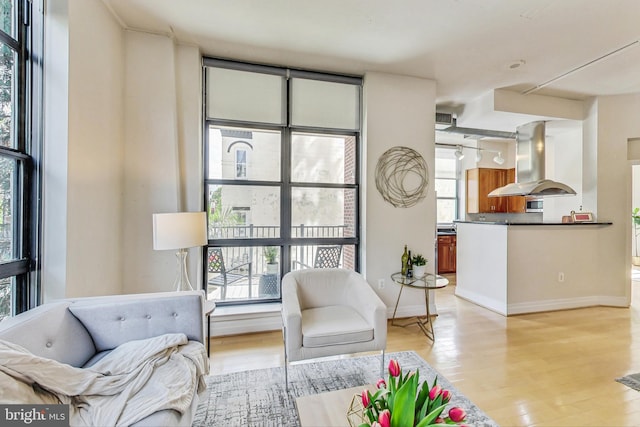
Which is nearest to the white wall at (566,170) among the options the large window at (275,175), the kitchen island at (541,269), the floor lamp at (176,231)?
the kitchen island at (541,269)

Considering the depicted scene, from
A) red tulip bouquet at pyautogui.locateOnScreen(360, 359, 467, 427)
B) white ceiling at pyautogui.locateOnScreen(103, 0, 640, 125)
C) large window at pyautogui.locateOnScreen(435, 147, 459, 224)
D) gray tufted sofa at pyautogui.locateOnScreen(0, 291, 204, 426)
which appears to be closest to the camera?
red tulip bouquet at pyautogui.locateOnScreen(360, 359, 467, 427)

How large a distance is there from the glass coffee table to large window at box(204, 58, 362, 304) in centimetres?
64

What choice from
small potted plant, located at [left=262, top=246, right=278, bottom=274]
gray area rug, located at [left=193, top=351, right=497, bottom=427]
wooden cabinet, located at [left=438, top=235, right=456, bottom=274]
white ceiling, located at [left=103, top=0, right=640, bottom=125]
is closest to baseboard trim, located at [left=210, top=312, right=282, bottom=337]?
small potted plant, located at [left=262, top=246, right=278, bottom=274]

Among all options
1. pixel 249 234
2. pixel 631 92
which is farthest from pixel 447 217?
pixel 249 234

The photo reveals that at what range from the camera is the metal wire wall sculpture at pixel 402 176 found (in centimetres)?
333

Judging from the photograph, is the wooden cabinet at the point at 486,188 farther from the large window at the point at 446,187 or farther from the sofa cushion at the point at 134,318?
the sofa cushion at the point at 134,318

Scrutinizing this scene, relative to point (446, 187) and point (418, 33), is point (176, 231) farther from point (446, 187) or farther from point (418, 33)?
point (446, 187)

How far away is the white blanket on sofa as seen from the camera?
1131 millimetres

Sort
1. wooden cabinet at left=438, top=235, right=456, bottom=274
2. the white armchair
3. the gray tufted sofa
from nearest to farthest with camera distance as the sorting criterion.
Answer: the gray tufted sofa → the white armchair → wooden cabinet at left=438, top=235, right=456, bottom=274

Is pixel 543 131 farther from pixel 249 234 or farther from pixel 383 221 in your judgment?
pixel 249 234

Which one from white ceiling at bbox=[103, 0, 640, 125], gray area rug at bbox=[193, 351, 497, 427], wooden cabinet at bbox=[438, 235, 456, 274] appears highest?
white ceiling at bbox=[103, 0, 640, 125]

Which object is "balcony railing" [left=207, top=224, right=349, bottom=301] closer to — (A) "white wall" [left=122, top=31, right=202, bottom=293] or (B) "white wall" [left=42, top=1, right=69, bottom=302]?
(A) "white wall" [left=122, top=31, right=202, bottom=293]

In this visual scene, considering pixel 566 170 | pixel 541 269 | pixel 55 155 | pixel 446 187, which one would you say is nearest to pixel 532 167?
pixel 566 170

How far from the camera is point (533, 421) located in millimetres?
1722
